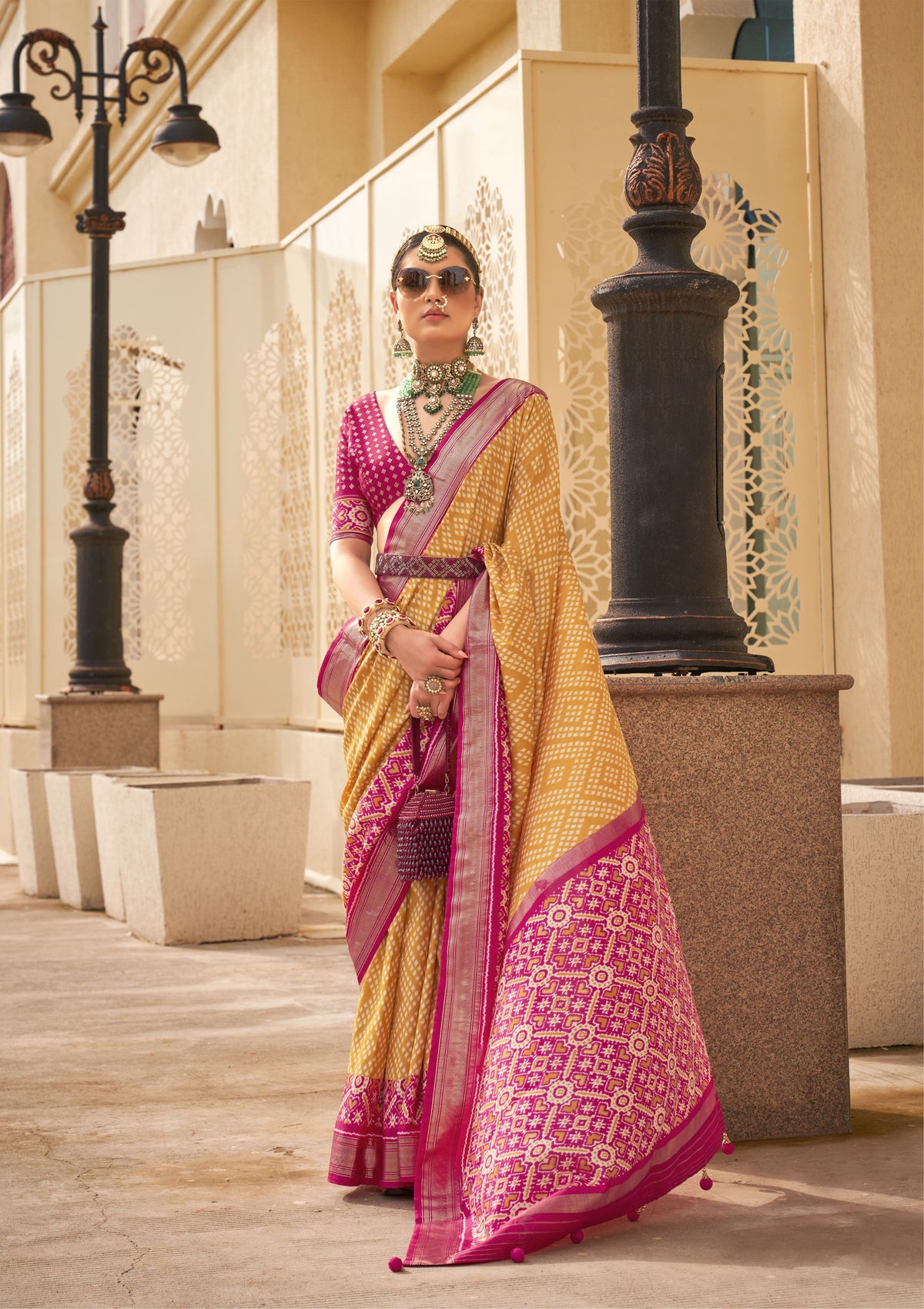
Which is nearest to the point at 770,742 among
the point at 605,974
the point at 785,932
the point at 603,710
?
the point at 785,932

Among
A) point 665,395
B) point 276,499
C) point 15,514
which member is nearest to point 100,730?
point 276,499

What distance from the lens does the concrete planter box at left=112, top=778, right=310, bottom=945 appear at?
7.37m

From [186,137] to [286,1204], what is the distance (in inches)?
329

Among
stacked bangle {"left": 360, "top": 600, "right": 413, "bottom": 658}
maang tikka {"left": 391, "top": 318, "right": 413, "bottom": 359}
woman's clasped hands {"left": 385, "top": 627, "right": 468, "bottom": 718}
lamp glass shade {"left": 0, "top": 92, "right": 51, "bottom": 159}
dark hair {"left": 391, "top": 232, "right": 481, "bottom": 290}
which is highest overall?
lamp glass shade {"left": 0, "top": 92, "right": 51, "bottom": 159}

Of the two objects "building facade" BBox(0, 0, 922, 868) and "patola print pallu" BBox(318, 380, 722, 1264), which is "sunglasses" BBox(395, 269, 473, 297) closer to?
"patola print pallu" BBox(318, 380, 722, 1264)

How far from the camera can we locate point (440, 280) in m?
3.62

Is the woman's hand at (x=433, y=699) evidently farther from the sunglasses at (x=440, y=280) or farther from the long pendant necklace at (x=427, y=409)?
the sunglasses at (x=440, y=280)

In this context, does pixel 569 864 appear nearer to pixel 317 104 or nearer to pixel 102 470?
pixel 102 470

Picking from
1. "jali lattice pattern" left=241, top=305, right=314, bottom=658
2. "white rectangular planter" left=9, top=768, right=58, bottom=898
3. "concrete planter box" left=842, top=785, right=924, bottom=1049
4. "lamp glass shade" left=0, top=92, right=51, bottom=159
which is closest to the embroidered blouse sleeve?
"concrete planter box" left=842, top=785, right=924, bottom=1049

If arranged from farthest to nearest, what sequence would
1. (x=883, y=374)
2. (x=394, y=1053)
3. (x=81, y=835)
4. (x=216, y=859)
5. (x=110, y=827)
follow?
(x=81, y=835), (x=110, y=827), (x=216, y=859), (x=883, y=374), (x=394, y=1053)

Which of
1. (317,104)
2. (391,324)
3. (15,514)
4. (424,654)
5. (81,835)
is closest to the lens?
(424,654)

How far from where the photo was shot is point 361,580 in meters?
3.57

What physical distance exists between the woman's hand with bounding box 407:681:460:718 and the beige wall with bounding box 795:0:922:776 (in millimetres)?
3973

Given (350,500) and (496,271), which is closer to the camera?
(350,500)
